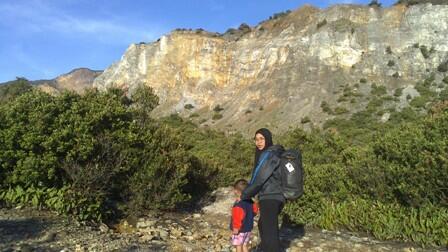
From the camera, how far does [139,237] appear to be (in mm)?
8266

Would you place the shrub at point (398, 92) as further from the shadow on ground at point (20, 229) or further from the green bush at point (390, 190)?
the shadow on ground at point (20, 229)

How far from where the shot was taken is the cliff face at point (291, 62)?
5584 cm

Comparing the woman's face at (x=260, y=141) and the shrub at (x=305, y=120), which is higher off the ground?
the shrub at (x=305, y=120)

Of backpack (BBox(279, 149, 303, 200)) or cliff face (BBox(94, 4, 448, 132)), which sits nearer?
backpack (BBox(279, 149, 303, 200))

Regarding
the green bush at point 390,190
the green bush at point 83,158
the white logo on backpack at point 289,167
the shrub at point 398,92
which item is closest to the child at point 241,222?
the white logo on backpack at point 289,167

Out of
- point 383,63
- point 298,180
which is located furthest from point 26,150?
point 383,63

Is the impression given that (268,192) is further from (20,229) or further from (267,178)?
(20,229)

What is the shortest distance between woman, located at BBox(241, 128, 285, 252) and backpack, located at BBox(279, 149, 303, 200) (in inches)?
2.9

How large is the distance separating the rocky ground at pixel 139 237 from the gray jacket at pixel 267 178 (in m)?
2.37

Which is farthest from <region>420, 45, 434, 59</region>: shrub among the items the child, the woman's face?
the woman's face

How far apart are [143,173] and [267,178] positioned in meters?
4.92

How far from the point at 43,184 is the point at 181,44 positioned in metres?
62.7

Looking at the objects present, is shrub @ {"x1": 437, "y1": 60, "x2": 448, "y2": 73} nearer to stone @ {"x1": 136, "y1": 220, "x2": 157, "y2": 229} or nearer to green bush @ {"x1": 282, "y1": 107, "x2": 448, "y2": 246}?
Result: green bush @ {"x1": 282, "y1": 107, "x2": 448, "y2": 246}

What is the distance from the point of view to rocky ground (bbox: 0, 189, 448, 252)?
7258mm
